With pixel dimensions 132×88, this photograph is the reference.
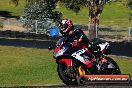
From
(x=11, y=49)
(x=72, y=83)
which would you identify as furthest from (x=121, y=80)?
(x=11, y=49)

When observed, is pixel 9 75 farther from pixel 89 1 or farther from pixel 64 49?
pixel 89 1

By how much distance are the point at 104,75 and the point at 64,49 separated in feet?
4.10

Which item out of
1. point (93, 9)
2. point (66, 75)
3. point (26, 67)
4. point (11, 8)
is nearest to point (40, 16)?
point (93, 9)

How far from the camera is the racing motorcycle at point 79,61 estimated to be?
11945 mm

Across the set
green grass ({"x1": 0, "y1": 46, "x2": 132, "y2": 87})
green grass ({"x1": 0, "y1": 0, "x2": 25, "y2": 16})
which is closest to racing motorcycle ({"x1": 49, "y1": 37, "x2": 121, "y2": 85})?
green grass ({"x1": 0, "y1": 46, "x2": 132, "y2": 87})

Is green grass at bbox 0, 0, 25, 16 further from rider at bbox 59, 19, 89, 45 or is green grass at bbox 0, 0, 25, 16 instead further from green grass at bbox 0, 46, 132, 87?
rider at bbox 59, 19, 89, 45

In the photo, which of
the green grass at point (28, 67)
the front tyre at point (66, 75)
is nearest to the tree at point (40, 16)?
the green grass at point (28, 67)

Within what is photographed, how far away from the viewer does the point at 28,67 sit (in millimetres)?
19797

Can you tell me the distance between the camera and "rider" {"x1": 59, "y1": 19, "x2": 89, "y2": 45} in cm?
1183

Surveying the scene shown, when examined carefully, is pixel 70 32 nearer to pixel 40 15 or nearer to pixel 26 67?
pixel 26 67

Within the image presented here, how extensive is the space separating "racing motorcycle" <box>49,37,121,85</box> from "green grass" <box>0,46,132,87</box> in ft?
13.9

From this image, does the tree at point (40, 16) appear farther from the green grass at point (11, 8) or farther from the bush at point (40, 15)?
the green grass at point (11, 8)

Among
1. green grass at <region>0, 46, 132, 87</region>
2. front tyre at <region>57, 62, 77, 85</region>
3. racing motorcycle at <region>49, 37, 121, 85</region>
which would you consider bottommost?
green grass at <region>0, 46, 132, 87</region>

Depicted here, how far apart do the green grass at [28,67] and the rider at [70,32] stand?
15.3ft
